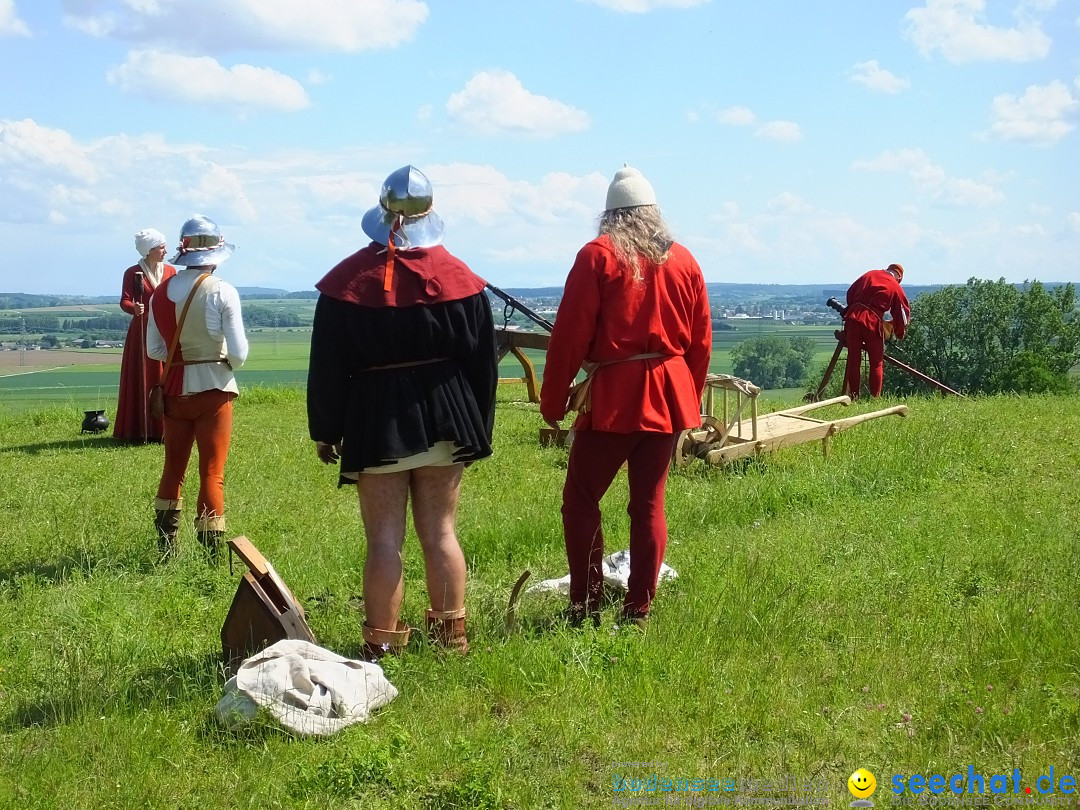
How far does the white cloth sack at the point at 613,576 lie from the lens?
17.6 ft

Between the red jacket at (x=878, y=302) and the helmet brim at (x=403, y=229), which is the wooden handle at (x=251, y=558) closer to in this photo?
the helmet brim at (x=403, y=229)

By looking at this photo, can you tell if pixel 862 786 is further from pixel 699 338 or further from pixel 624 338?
pixel 699 338

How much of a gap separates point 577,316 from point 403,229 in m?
0.80

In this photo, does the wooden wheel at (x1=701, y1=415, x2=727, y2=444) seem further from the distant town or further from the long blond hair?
the distant town

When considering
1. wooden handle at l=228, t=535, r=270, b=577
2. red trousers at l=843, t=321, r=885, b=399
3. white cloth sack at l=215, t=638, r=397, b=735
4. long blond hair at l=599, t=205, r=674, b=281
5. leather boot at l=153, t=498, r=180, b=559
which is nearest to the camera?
white cloth sack at l=215, t=638, r=397, b=735

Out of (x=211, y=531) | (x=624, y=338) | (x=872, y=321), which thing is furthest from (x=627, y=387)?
(x=872, y=321)

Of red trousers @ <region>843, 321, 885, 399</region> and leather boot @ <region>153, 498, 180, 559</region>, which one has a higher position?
red trousers @ <region>843, 321, 885, 399</region>

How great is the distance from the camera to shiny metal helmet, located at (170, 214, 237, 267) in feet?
21.6

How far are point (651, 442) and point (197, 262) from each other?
322 centimetres

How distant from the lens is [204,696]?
13.9 feet

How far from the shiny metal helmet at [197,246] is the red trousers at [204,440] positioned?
77cm

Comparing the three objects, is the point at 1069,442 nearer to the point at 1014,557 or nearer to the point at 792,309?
the point at 1014,557

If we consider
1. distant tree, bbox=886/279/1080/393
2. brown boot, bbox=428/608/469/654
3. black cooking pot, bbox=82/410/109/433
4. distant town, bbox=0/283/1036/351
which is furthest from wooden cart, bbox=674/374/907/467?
distant tree, bbox=886/279/1080/393

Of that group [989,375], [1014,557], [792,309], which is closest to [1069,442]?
[1014,557]
